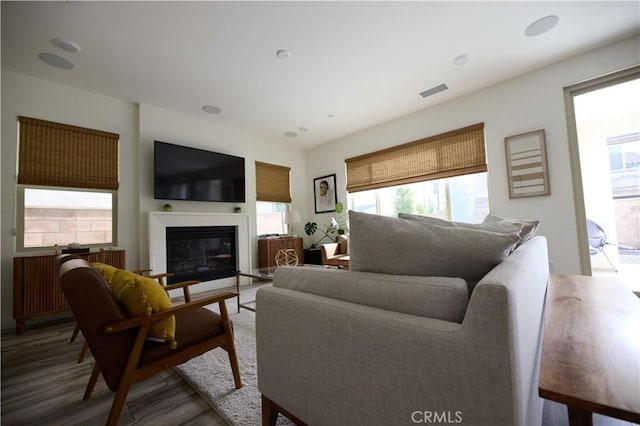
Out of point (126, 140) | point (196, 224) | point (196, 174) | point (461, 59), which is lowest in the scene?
point (196, 224)

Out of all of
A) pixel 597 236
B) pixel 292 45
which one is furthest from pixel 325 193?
pixel 597 236

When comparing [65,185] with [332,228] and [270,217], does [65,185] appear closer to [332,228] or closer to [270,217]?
[270,217]

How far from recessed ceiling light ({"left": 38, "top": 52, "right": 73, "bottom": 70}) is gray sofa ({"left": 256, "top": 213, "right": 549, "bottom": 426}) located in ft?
11.8

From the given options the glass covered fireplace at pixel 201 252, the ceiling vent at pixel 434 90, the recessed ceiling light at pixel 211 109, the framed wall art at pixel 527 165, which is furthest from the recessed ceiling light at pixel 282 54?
the framed wall art at pixel 527 165

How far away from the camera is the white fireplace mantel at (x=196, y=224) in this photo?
3625mm

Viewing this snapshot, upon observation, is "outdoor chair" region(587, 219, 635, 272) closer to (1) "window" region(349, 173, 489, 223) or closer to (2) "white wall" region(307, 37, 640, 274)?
(2) "white wall" region(307, 37, 640, 274)

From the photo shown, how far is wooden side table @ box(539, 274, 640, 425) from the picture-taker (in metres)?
0.58

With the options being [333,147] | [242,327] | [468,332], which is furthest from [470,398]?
[333,147]

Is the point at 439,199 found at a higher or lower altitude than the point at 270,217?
higher

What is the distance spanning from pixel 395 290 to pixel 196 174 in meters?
4.11

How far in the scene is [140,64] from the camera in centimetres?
287

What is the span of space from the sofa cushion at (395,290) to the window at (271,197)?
428 cm

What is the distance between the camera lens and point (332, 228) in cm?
552

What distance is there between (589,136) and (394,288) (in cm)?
463
